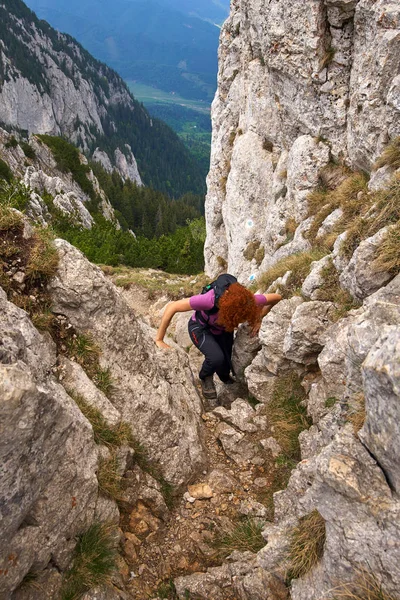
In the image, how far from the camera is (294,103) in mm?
15812

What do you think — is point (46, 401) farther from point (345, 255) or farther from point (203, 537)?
point (345, 255)

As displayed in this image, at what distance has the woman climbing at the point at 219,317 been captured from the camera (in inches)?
312

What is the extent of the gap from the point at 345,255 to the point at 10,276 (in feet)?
20.7

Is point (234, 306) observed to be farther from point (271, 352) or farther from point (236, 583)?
point (236, 583)

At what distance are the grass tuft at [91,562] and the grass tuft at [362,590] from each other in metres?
2.83

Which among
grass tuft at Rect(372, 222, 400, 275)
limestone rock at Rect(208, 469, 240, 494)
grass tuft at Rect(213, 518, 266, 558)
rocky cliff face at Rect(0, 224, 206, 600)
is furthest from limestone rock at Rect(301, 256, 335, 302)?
grass tuft at Rect(213, 518, 266, 558)

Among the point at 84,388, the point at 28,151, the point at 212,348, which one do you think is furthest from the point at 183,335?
the point at 28,151

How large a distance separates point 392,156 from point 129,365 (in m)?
9.12

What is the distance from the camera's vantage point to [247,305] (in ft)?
26.2

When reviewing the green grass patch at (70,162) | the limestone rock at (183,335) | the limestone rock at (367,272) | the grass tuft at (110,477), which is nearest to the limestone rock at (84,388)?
the grass tuft at (110,477)

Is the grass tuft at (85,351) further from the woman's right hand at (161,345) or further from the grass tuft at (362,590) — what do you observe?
the grass tuft at (362,590)

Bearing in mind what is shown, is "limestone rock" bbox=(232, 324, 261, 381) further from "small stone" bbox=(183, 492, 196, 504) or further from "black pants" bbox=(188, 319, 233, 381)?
"small stone" bbox=(183, 492, 196, 504)

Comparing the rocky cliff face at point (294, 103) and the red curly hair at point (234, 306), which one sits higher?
the rocky cliff face at point (294, 103)

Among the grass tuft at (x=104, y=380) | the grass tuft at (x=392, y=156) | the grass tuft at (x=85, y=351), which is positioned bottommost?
the grass tuft at (x=104, y=380)
